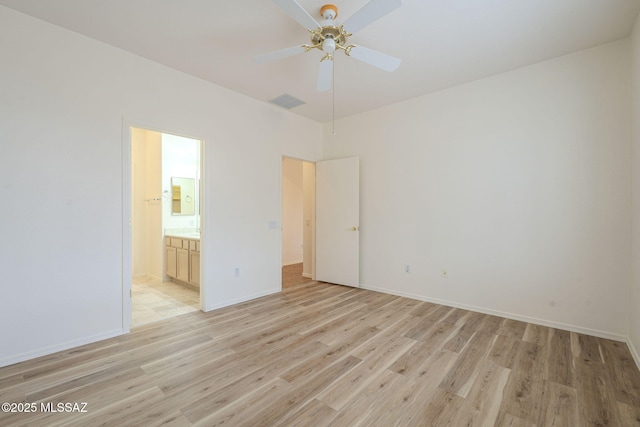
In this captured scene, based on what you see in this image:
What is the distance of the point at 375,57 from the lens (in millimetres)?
2355

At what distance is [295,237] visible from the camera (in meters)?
7.00

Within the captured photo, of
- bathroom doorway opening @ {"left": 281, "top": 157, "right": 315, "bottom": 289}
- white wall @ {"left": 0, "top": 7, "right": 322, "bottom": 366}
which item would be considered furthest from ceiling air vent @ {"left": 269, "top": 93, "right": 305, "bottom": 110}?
bathroom doorway opening @ {"left": 281, "top": 157, "right": 315, "bottom": 289}

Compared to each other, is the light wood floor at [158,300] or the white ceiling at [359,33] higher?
the white ceiling at [359,33]

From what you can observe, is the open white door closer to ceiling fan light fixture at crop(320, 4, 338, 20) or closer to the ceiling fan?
the ceiling fan

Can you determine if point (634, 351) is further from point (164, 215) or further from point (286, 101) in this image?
point (164, 215)

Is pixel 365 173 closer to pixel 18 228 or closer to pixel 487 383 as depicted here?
pixel 487 383

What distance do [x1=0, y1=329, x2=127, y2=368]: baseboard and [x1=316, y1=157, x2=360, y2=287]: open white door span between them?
3.03m

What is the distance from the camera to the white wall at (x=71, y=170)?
2.30 m

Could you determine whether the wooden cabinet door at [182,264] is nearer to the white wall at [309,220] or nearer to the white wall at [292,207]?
the white wall at [309,220]

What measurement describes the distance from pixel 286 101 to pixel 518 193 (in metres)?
3.27

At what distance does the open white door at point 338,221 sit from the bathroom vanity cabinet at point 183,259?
6.68 feet

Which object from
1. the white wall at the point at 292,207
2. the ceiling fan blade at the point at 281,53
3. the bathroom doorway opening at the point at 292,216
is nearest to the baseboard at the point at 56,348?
the ceiling fan blade at the point at 281,53

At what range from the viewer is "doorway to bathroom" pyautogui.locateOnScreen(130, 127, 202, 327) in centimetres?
452

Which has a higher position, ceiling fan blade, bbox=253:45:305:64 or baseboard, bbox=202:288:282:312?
ceiling fan blade, bbox=253:45:305:64
